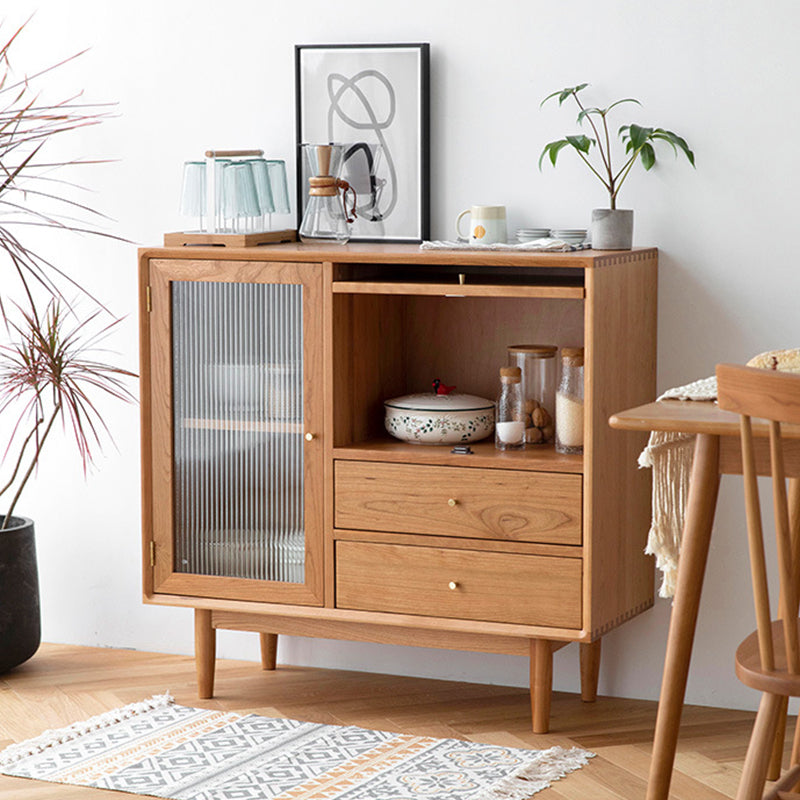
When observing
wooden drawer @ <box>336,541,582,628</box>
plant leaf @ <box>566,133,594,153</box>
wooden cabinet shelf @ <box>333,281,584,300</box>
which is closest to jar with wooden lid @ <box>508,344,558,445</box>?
wooden cabinet shelf @ <box>333,281,584,300</box>

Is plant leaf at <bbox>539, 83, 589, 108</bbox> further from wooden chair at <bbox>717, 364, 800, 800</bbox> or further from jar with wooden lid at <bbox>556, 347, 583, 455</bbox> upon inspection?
wooden chair at <bbox>717, 364, 800, 800</bbox>

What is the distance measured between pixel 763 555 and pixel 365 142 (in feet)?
5.86

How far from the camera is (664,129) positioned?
3191 millimetres

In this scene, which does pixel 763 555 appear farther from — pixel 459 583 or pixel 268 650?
pixel 268 650

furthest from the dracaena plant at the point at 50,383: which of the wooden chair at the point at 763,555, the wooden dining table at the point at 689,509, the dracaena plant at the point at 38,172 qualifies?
the wooden chair at the point at 763,555

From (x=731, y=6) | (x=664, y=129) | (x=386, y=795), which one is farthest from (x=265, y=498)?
(x=731, y=6)

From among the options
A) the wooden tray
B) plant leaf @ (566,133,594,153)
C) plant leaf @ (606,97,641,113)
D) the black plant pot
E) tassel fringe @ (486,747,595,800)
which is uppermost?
plant leaf @ (606,97,641,113)

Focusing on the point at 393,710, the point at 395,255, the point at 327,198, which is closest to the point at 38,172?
the point at 327,198

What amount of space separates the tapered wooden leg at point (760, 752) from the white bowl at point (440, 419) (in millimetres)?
1242

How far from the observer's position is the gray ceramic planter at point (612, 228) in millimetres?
3074

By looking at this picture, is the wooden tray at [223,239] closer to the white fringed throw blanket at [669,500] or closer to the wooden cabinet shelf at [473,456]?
the wooden cabinet shelf at [473,456]

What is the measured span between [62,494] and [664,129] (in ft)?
6.33

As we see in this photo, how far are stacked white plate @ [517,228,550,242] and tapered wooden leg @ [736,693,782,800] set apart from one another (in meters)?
1.41

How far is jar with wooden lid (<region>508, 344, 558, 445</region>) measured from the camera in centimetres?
320
